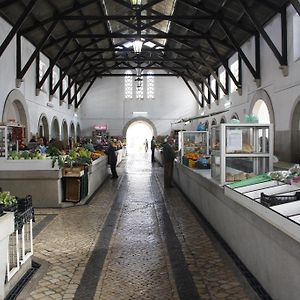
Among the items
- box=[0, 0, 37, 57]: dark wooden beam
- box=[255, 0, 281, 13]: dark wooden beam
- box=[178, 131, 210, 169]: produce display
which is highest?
box=[255, 0, 281, 13]: dark wooden beam

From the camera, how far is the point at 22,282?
12.8 ft

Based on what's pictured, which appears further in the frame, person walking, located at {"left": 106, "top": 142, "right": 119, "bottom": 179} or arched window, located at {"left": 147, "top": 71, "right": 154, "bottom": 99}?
arched window, located at {"left": 147, "top": 71, "right": 154, "bottom": 99}

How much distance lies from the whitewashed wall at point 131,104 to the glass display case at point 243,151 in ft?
78.0

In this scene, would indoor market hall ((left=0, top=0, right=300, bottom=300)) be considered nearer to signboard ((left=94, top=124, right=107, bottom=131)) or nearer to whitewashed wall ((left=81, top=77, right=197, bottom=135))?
signboard ((left=94, top=124, right=107, bottom=131))

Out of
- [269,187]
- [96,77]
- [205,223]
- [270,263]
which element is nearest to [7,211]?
[270,263]

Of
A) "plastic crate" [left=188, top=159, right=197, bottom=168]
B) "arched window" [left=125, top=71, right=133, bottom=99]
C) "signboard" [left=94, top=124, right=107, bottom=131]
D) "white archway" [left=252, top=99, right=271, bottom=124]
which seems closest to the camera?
"plastic crate" [left=188, top=159, right=197, bottom=168]

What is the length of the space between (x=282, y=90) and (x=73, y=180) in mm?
7206

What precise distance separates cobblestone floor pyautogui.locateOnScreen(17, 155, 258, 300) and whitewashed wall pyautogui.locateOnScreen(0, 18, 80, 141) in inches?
271

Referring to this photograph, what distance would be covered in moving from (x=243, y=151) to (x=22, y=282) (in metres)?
3.35

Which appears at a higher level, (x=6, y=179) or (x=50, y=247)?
(x=6, y=179)

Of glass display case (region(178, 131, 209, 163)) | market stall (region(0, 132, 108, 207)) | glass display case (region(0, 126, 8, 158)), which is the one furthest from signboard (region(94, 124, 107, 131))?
market stall (region(0, 132, 108, 207))

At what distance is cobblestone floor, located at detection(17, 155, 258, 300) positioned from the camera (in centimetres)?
372

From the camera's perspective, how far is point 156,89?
29422 millimetres

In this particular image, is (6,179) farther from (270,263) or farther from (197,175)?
(270,263)
